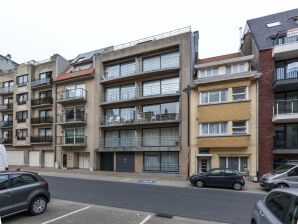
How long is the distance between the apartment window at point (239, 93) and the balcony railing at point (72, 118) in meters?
16.3

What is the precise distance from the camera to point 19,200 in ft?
25.2

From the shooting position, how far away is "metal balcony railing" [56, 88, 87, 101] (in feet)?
91.2

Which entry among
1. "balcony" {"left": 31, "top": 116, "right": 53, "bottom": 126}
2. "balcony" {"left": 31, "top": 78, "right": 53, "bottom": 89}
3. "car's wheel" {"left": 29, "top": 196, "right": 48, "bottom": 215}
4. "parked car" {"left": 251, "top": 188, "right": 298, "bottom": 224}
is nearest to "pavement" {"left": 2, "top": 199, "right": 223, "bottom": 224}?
"car's wheel" {"left": 29, "top": 196, "right": 48, "bottom": 215}

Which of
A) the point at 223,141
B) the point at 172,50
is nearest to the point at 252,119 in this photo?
the point at 223,141

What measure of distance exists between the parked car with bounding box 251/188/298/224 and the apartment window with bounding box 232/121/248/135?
14401mm

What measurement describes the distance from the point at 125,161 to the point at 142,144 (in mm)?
2769

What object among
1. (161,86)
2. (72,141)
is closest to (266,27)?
(161,86)

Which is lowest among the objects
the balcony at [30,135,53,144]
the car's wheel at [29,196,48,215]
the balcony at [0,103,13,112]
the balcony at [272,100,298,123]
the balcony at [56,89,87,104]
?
the car's wheel at [29,196,48,215]

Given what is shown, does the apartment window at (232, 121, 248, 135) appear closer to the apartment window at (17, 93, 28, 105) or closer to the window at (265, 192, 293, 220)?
the window at (265, 192, 293, 220)

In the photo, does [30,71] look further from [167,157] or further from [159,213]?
[159,213]

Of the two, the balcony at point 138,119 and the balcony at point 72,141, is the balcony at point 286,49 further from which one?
the balcony at point 72,141

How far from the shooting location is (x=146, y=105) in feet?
82.5

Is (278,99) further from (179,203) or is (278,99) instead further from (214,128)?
(179,203)

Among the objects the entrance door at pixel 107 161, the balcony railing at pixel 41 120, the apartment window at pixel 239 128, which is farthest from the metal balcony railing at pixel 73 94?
the apartment window at pixel 239 128
